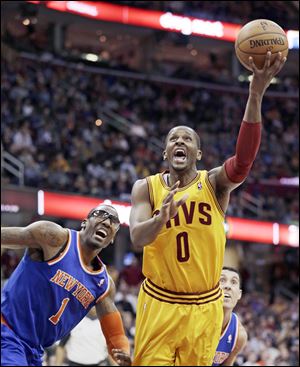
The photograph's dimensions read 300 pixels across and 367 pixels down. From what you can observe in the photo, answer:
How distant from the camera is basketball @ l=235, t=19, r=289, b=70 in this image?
5559 millimetres

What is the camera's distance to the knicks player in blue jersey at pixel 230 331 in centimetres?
748

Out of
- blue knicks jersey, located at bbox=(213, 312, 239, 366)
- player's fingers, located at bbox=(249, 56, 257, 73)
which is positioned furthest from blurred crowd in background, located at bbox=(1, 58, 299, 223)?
player's fingers, located at bbox=(249, 56, 257, 73)

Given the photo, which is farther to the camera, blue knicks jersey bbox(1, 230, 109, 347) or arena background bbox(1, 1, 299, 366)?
arena background bbox(1, 1, 299, 366)

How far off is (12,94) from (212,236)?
16821mm

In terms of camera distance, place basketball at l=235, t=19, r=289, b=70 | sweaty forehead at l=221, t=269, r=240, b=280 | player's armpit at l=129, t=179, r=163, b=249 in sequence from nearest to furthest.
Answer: player's armpit at l=129, t=179, r=163, b=249 → basketball at l=235, t=19, r=289, b=70 → sweaty forehead at l=221, t=269, r=240, b=280

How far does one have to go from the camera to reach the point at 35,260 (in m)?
6.05

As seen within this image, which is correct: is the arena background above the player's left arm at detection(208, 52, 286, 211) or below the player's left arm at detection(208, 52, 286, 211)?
above

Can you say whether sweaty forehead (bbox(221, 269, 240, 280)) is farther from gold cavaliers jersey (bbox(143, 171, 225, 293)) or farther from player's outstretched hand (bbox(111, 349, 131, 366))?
player's outstretched hand (bbox(111, 349, 131, 366))

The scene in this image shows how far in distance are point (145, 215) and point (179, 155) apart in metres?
0.46

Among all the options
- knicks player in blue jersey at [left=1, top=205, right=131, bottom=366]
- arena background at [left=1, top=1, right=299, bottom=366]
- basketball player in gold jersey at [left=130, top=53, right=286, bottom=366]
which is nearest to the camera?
basketball player in gold jersey at [left=130, top=53, right=286, bottom=366]

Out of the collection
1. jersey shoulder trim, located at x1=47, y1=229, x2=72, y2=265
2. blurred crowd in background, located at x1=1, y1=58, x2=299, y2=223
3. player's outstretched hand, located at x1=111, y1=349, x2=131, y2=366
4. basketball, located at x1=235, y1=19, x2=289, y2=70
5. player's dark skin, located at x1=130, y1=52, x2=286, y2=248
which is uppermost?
blurred crowd in background, located at x1=1, y1=58, x2=299, y2=223

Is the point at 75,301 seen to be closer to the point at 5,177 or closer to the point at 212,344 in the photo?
the point at 212,344

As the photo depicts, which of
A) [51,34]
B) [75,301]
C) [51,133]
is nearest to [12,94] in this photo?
[51,133]

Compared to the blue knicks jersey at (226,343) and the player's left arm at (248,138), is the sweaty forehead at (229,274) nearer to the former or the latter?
the blue knicks jersey at (226,343)
